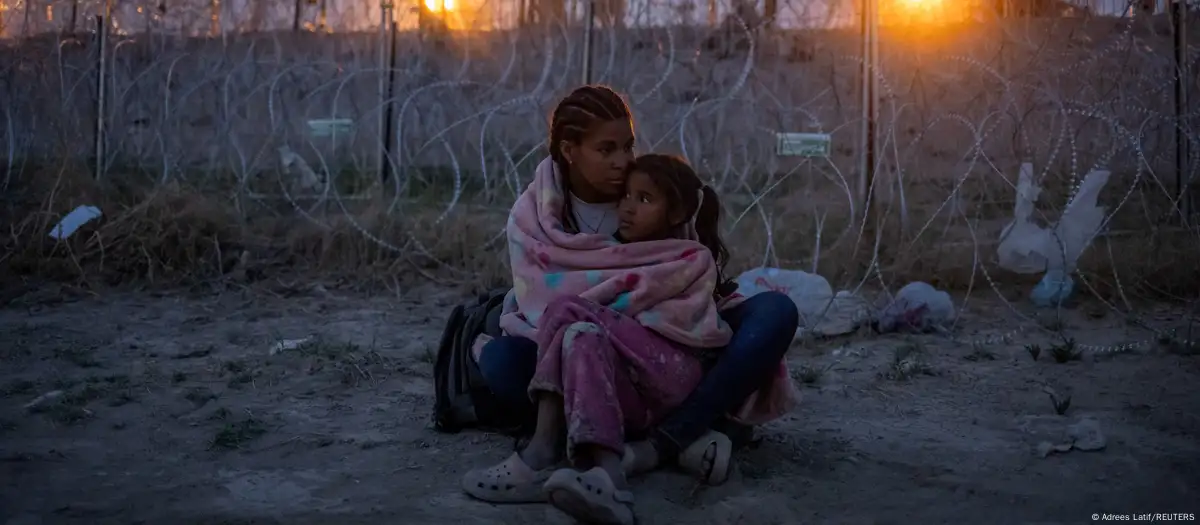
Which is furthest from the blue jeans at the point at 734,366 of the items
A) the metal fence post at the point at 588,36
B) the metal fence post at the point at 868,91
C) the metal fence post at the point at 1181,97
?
the metal fence post at the point at 1181,97

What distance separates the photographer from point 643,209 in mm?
2502

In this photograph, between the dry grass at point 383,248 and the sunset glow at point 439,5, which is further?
the sunset glow at point 439,5

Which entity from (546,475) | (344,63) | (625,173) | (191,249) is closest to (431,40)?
(344,63)

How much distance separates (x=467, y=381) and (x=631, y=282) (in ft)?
2.02

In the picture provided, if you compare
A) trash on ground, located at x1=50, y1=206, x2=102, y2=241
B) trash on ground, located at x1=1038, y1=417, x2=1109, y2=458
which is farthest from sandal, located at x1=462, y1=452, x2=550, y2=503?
trash on ground, located at x1=50, y1=206, x2=102, y2=241

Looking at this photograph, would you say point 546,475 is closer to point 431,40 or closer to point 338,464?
point 338,464

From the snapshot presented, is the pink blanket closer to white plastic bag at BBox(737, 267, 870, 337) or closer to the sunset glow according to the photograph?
white plastic bag at BBox(737, 267, 870, 337)

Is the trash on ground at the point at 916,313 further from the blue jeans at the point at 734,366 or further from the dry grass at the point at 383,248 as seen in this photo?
the blue jeans at the point at 734,366

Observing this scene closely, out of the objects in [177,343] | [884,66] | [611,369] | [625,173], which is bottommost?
[177,343]

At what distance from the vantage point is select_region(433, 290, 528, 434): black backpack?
109 inches

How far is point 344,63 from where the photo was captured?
8.12m

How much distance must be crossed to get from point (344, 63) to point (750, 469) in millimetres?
6363

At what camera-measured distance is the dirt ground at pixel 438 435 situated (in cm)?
229

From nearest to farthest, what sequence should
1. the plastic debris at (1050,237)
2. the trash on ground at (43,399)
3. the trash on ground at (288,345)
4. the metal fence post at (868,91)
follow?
the trash on ground at (43,399) → the trash on ground at (288,345) → the plastic debris at (1050,237) → the metal fence post at (868,91)
